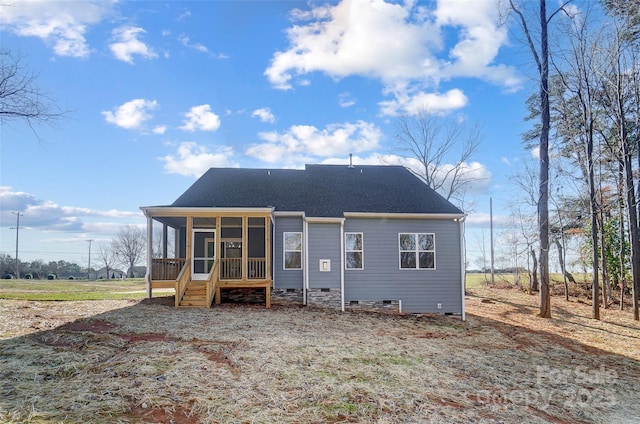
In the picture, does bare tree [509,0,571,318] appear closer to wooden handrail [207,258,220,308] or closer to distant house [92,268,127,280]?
wooden handrail [207,258,220,308]

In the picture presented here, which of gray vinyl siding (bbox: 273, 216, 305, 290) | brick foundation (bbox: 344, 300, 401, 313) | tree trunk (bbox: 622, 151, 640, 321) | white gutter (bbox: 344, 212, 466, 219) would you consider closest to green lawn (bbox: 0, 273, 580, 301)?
gray vinyl siding (bbox: 273, 216, 305, 290)

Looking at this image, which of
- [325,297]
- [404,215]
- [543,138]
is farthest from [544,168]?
[325,297]

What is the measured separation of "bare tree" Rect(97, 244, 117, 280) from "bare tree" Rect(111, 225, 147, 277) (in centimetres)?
275

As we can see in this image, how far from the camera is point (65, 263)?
165 ft

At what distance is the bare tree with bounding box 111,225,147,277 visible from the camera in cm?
4828

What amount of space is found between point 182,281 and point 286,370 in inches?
295

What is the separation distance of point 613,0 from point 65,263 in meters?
57.6

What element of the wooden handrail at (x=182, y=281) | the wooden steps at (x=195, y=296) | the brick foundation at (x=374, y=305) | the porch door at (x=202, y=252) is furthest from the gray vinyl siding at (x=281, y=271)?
the wooden handrail at (x=182, y=281)

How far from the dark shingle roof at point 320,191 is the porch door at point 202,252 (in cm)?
130

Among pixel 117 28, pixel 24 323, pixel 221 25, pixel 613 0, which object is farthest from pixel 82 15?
pixel 613 0

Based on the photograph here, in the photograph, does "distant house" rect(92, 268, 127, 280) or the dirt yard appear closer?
the dirt yard

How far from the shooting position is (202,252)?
48.3 feet

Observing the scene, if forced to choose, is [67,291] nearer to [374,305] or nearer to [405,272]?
[374,305]

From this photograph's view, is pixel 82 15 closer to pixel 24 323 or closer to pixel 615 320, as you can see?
pixel 24 323
